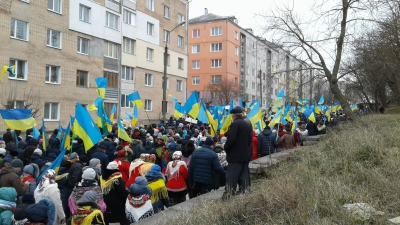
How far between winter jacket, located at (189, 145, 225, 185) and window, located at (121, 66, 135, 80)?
91.9 ft

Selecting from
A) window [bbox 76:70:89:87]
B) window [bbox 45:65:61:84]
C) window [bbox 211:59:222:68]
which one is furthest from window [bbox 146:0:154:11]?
window [bbox 211:59:222:68]

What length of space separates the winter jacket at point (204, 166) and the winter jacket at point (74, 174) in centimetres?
211

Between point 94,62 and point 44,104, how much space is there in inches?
243

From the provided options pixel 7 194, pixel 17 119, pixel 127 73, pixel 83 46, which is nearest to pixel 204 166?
pixel 7 194

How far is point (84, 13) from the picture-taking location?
2945 centimetres

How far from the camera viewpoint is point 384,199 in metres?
4.50

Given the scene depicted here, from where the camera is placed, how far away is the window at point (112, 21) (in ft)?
105

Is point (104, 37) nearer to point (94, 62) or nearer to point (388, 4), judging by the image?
point (94, 62)

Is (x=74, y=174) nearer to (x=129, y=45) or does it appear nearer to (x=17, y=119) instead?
(x=17, y=119)

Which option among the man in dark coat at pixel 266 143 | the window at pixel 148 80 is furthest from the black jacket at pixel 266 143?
the window at pixel 148 80

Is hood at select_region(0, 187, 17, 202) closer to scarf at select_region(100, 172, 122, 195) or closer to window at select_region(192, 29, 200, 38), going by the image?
scarf at select_region(100, 172, 122, 195)

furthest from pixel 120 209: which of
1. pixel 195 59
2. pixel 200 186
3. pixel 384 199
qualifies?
pixel 195 59

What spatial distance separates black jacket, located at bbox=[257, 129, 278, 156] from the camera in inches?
466

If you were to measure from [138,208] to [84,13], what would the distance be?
2681 centimetres
